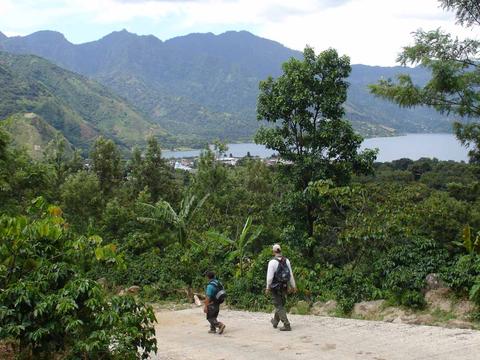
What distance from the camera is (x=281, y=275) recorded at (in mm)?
8727

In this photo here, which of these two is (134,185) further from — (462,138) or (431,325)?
(431,325)

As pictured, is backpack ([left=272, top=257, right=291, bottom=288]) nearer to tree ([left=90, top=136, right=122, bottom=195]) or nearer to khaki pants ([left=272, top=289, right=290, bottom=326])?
khaki pants ([left=272, top=289, right=290, bottom=326])

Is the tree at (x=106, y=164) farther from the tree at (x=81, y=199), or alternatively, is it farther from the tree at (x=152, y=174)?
the tree at (x=81, y=199)

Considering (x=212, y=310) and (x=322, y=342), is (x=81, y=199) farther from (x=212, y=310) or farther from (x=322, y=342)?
(x=322, y=342)

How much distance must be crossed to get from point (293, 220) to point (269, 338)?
620 centimetres

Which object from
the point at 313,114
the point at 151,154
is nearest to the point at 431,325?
the point at 313,114

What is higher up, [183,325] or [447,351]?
[447,351]

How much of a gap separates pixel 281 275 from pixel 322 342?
1362 mm

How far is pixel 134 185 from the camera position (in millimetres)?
27250

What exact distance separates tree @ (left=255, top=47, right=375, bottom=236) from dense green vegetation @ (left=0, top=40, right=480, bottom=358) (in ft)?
0.11

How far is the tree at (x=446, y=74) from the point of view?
1196cm

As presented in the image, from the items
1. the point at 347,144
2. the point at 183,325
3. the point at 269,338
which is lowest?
the point at 183,325

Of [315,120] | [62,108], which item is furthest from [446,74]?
[62,108]

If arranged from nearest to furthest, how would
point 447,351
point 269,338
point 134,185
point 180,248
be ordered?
point 447,351 → point 269,338 → point 180,248 → point 134,185
